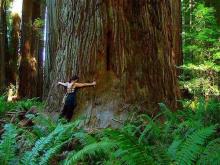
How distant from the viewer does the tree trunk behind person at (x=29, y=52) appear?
16.7 m

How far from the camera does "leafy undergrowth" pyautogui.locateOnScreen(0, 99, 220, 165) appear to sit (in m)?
2.98

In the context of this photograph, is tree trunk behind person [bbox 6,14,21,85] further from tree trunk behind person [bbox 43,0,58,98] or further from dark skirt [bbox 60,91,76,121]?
dark skirt [bbox 60,91,76,121]

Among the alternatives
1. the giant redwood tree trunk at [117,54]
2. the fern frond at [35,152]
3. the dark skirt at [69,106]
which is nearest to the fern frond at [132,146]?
the fern frond at [35,152]

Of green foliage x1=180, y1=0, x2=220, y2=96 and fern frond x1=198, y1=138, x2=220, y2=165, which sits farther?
green foliage x1=180, y1=0, x2=220, y2=96

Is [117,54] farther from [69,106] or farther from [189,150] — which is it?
[189,150]

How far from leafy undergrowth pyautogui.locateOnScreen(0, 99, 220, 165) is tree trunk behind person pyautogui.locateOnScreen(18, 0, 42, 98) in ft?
36.1

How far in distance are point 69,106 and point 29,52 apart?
37.2 ft

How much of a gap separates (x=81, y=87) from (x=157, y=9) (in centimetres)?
158

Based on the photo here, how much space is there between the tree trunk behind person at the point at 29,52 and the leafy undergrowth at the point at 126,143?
11.0 m

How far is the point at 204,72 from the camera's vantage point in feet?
27.2

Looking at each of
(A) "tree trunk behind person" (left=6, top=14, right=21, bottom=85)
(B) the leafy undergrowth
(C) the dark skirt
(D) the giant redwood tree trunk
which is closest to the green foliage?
(D) the giant redwood tree trunk

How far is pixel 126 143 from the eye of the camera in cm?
265

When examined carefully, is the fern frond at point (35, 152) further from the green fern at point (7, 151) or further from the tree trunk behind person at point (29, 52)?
the tree trunk behind person at point (29, 52)

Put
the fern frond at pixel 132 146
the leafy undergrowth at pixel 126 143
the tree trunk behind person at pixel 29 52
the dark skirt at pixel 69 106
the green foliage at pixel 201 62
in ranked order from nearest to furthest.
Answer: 1. the fern frond at pixel 132 146
2. the leafy undergrowth at pixel 126 143
3. the dark skirt at pixel 69 106
4. the green foliage at pixel 201 62
5. the tree trunk behind person at pixel 29 52
